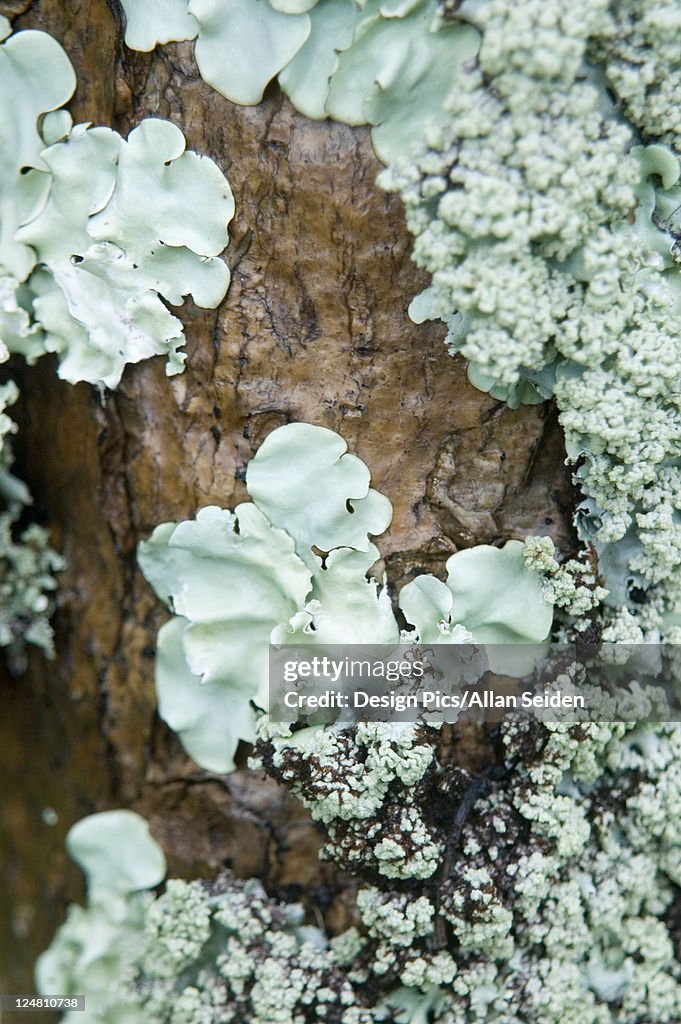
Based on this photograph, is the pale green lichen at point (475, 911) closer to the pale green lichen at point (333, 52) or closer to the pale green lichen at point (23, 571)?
the pale green lichen at point (23, 571)

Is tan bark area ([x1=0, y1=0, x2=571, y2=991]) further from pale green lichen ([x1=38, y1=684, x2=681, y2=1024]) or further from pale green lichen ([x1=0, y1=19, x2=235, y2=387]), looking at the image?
pale green lichen ([x1=38, y1=684, x2=681, y2=1024])

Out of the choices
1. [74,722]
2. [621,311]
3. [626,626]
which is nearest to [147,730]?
[74,722]

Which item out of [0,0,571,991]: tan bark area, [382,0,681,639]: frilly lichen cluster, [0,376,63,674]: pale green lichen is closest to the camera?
[382,0,681,639]: frilly lichen cluster

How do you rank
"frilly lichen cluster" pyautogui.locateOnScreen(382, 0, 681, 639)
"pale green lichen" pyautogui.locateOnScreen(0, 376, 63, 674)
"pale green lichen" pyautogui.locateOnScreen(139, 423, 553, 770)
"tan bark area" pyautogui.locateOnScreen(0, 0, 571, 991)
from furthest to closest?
1. "pale green lichen" pyautogui.locateOnScreen(0, 376, 63, 674)
2. "pale green lichen" pyautogui.locateOnScreen(139, 423, 553, 770)
3. "tan bark area" pyautogui.locateOnScreen(0, 0, 571, 991)
4. "frilly lichen cluster" pyautogui.locateOnScreen(382, 0, 681, 639)

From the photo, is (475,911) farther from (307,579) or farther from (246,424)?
(246,424)

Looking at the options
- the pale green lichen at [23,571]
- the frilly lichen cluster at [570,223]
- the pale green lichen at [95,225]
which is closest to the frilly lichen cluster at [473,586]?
the frilly lichen cluster at [570,223]

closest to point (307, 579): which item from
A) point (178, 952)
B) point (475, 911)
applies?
point (475, 911)

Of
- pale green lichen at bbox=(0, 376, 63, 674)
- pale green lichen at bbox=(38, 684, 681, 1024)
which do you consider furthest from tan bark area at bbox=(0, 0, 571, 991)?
pale green lichen at bbox=(38, 684, 681, 1024)

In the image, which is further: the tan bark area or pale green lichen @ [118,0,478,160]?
the tan bark area
